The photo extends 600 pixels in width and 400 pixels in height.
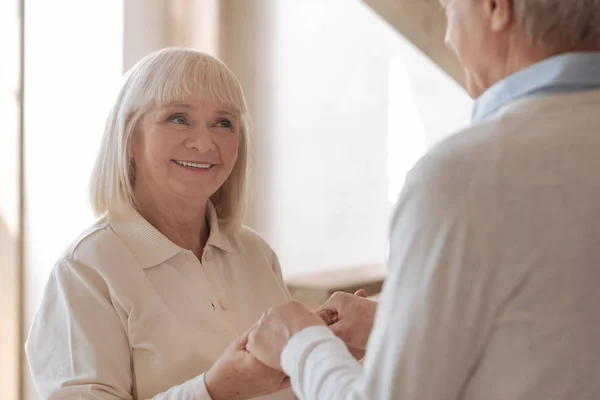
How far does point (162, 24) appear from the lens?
14.1 ft

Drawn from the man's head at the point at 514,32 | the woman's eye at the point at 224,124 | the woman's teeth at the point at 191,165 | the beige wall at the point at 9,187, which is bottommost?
the beige wall at the point at 9,187

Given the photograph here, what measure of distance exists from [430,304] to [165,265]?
3.41 ft

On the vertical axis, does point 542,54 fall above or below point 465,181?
above

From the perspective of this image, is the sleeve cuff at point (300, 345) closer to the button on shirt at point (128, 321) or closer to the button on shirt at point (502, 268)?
the button on shirt at point (502, 268)

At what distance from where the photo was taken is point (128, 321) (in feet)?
5.82

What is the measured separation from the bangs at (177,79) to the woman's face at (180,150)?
0.08 feet

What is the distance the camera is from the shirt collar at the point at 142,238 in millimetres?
1900

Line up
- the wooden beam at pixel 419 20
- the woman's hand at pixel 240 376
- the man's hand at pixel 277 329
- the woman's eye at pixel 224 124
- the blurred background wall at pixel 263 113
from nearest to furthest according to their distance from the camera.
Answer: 1. the man's hand at pixel 277 329
2. the woman's hand at pixel 240 376
3. the woman's eye at pixel 224 124
4. the wooden beam at pixel 419 20
5. the blurred background wall at pixel 263 113

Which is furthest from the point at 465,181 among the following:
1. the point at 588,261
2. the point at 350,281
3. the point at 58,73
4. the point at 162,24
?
the point at 162,24

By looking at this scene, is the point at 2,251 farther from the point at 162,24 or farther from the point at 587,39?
the point at 587,39

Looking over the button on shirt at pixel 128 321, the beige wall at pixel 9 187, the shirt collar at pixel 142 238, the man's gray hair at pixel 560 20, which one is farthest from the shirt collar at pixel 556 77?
the beige wall at pixel 9 187

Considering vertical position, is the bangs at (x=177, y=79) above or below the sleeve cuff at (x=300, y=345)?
above

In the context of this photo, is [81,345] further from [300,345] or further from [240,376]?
[300,345]

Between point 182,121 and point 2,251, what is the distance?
6.05 feet
